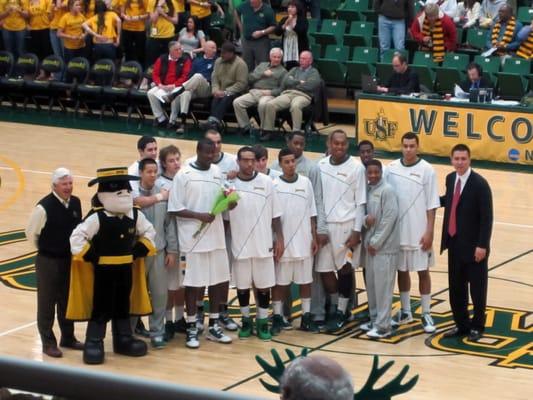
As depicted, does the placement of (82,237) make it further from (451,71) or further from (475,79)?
(451,71)

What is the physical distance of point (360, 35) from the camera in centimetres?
2175

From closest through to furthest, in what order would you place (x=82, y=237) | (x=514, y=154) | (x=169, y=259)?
(x=82, y=237) < (x=169, y=259) < (x=514, y=154)

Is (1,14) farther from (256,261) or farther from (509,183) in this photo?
(256,261)

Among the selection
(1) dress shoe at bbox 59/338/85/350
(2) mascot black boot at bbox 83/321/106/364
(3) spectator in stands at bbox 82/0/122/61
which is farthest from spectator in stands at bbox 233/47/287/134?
(2) mascot black boot at bbox 83/321/106/364

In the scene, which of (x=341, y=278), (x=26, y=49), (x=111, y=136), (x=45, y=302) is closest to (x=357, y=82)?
(x=111, y=136)

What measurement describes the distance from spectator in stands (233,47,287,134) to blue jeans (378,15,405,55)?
7.62 feet

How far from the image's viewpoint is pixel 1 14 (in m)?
23.0

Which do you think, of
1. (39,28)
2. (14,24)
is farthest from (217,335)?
(14,24)

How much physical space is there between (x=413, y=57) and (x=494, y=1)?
1745mm

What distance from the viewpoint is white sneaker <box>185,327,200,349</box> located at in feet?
32.8

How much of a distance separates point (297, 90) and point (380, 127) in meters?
1.56

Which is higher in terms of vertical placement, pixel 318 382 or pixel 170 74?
pixel 170 74

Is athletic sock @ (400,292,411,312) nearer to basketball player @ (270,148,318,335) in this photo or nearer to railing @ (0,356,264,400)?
basketball player @ (270,148,318,335)

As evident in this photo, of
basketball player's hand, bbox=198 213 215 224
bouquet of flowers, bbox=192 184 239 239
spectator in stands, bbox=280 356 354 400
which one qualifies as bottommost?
basketball player's hand, bbox=198 213 215 224
